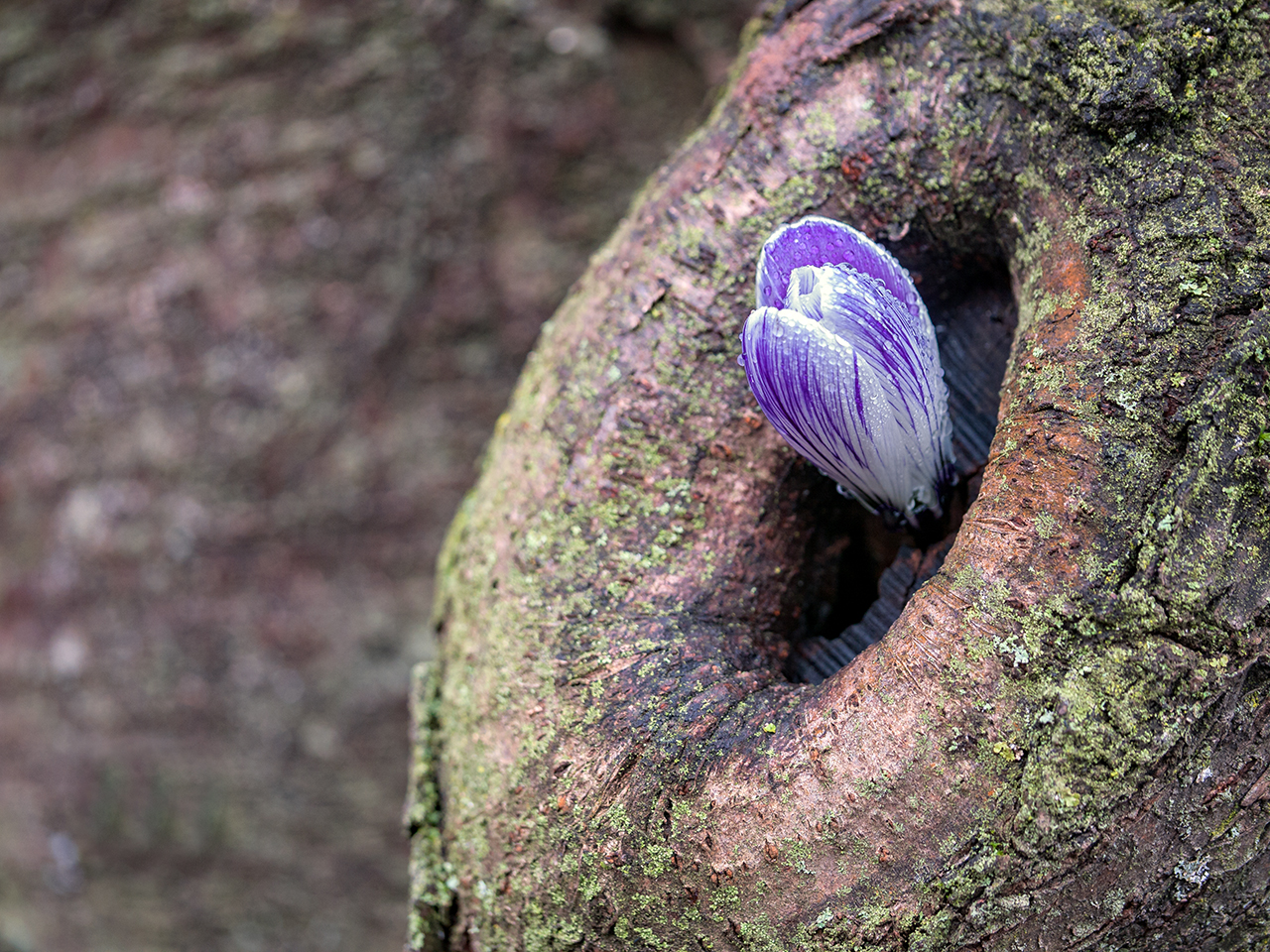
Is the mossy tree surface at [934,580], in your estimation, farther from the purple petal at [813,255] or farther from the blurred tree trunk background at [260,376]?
the blurred tree trunk background at [260,376]

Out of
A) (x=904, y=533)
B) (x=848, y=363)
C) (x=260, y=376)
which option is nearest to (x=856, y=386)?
(x=848, y=363)

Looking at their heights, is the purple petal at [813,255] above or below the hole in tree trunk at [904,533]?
above

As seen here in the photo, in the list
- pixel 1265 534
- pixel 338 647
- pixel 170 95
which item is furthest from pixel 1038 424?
pixel 170 95

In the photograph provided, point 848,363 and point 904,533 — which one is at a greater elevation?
point 848,363

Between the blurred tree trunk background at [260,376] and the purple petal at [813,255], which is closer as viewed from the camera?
the purple petal at [813,255]

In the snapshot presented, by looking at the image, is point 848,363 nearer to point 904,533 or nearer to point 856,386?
point 856,386

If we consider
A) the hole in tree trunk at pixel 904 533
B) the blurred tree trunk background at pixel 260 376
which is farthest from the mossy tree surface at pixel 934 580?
Result: the blurred tree trunk background at pixel 260 376

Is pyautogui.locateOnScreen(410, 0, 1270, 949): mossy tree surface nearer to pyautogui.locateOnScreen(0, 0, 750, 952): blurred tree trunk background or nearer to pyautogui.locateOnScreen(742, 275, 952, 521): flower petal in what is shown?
pyautogui.locateOnScreen(742, 275, 952, 521): flower petal
